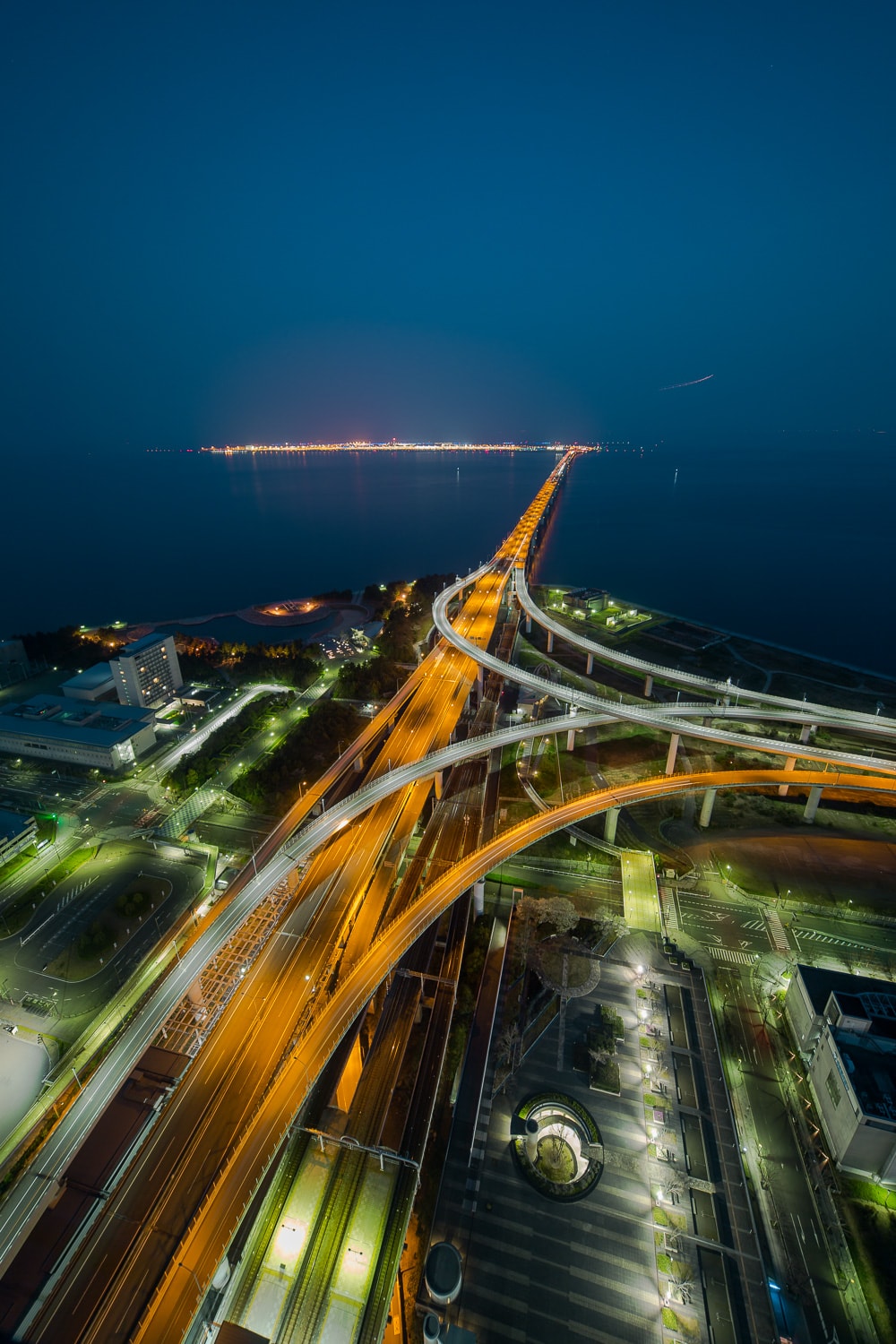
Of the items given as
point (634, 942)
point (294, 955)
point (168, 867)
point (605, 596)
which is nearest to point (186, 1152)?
point (294, 955)

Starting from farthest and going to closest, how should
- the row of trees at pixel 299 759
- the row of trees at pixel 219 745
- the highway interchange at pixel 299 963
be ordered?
1. the row of trees at pixel 219 745
2. the row of trees at pixel 299 759
3. the highway interchange at pixel 299 963

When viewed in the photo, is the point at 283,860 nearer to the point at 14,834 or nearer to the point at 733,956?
the point at 14,834

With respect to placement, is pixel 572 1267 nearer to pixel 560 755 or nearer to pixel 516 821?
pixel 516 821

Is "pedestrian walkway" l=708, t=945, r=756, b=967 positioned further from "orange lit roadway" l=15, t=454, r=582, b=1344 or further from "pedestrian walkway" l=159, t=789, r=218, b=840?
"pedestrian walkway" l=159, t=789, r=218, b=840

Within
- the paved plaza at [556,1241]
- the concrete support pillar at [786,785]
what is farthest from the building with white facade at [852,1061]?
the concrete support pillar at [786,785]

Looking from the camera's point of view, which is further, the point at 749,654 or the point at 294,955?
the point at 749,654

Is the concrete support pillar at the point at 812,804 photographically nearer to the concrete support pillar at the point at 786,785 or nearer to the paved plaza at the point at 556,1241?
the concrete support pillar at the point at 786,785
